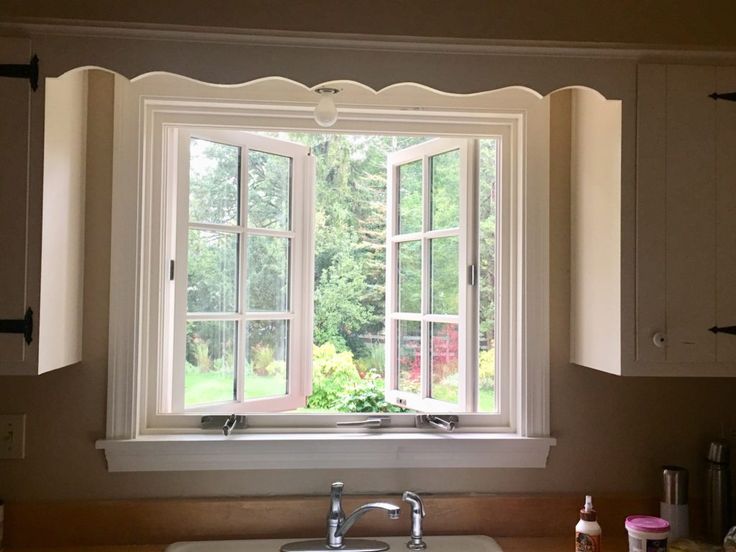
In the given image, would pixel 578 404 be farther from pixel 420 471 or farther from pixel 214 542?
pixel 214 542

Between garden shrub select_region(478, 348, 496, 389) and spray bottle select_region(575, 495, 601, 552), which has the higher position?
garden shrub select_region(478, 348, 496, 389)

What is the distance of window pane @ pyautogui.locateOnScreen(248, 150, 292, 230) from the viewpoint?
1979 mm

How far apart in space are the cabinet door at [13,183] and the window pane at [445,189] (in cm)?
114

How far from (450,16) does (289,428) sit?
1.15 metres

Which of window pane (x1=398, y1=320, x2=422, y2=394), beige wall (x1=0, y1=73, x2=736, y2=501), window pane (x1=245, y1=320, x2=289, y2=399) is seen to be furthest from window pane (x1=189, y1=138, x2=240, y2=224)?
window pane (x1=398, y1=320, x2=422, y2=394)

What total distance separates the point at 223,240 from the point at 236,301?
189mm

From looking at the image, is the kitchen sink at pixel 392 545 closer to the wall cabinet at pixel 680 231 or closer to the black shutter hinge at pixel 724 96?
the wall cabinet at pixel 680 231

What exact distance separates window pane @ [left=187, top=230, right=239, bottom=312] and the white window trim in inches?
5.5

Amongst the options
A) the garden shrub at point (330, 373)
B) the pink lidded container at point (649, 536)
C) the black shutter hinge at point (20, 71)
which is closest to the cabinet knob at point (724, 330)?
the pink lidded container at point (649, 536)

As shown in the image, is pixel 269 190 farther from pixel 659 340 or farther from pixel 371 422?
pixel 659 340

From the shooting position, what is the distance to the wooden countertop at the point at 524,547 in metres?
1.57

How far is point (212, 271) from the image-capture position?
1.86 m

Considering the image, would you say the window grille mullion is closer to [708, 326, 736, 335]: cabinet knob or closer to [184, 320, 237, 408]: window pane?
[184, 320, 237, 408]: window pane

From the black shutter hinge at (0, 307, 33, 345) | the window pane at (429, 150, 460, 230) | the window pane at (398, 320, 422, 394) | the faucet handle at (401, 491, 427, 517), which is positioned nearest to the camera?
the black shutter hinge at (0, 307, 33, 345)
